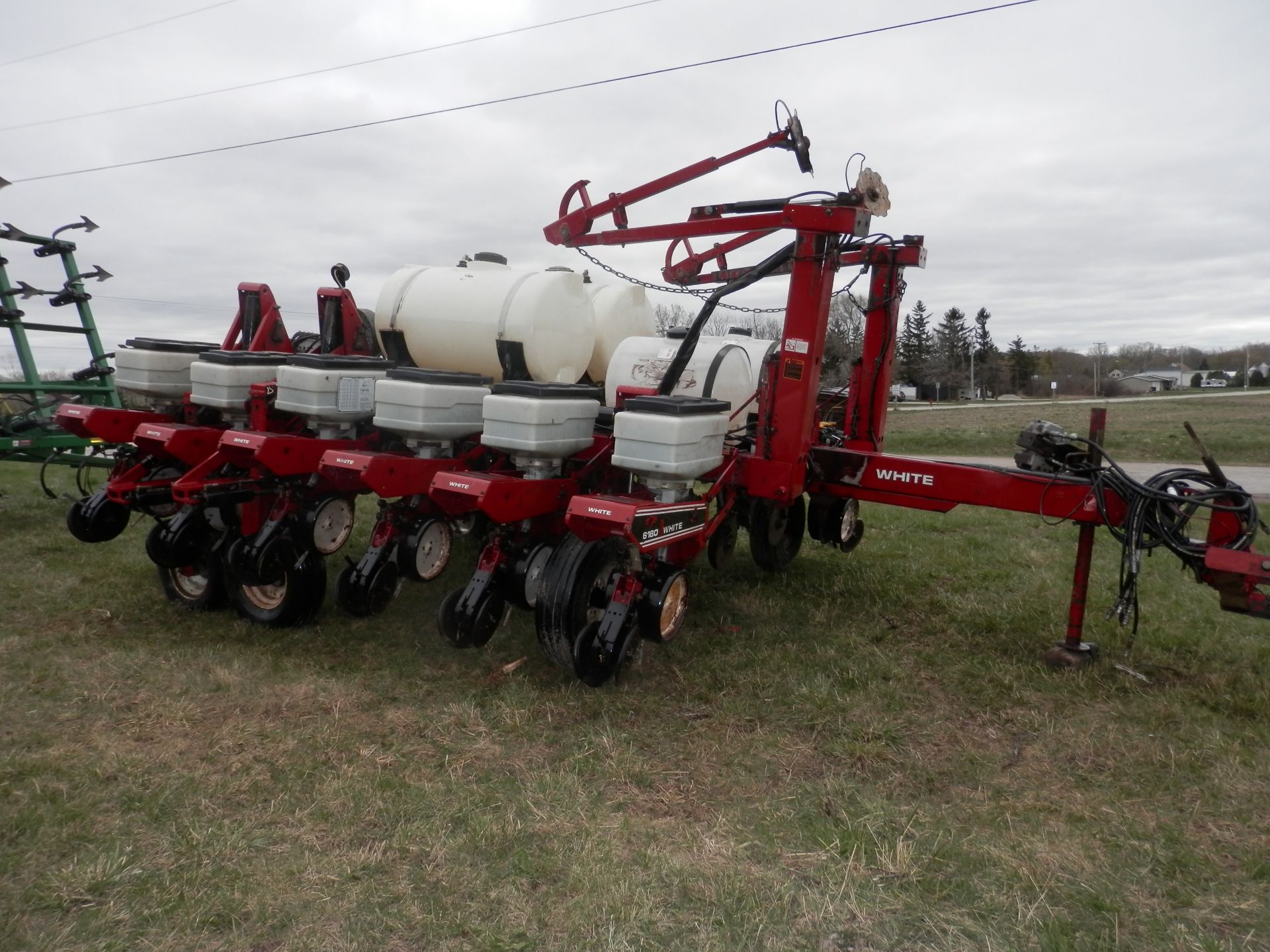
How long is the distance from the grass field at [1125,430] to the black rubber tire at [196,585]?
1321cm

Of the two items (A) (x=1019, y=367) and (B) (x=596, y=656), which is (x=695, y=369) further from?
(A) (x=1019, y=367)

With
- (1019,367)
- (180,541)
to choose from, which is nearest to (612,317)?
(180,541)

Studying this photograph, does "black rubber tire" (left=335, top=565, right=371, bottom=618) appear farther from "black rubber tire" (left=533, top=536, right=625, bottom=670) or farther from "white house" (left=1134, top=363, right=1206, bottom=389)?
"white house" (left=1134, top=363, right=1206, bottom=389)

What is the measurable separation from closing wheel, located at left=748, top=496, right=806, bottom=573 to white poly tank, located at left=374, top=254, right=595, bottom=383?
1.45 m

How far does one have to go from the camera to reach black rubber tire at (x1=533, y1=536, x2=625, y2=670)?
387 centimetres

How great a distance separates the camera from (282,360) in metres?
5.22

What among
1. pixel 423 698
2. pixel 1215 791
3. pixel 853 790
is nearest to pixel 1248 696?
pixel 1215 791

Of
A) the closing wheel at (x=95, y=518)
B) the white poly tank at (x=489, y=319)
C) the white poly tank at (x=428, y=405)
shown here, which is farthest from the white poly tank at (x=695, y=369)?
the closing wheel at (x=95, y=518)

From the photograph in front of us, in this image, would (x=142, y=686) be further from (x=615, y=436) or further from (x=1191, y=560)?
(x=1191, y=560)

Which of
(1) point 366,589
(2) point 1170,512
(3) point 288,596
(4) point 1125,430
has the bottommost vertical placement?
(4) point 1125,430

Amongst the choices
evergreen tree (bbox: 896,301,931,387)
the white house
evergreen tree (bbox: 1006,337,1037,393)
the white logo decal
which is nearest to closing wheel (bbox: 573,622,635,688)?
the white logo decal

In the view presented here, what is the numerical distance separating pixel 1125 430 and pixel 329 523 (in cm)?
1840

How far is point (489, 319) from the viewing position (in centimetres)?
521

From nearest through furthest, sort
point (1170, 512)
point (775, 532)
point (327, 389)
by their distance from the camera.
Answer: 1. point (1170, 512)
2. point (327, 389)
3. point (775, 532)
